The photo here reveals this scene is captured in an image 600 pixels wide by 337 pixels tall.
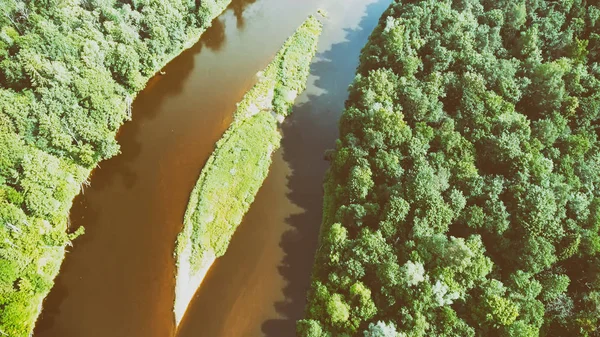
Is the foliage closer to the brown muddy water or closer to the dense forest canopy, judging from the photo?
the brown muddy water

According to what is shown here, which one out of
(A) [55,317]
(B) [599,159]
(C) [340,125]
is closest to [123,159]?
(A) [55,317]

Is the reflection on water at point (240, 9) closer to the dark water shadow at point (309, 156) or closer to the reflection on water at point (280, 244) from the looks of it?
the dark water shadow at point (309, 156)

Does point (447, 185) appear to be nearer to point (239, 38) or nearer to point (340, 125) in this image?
point (340, 125)

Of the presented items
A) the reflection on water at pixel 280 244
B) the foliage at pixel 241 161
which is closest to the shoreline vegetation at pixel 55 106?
the foliage at pixel 241 161

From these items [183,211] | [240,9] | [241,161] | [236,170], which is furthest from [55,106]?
A: [240,9]

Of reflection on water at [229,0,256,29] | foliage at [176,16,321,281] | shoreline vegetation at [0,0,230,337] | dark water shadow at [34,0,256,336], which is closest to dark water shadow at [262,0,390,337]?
foliage at [176,16,321,281]
